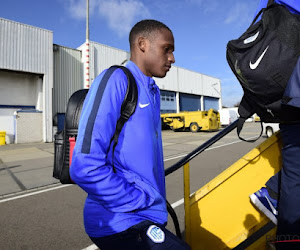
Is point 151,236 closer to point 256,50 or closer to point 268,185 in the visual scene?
point 268,185

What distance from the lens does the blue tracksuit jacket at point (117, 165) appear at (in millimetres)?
860

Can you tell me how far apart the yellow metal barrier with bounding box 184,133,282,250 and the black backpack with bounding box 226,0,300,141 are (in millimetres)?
442

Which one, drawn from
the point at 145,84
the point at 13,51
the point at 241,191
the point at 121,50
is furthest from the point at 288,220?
the point at 121,50

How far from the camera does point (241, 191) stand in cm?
149

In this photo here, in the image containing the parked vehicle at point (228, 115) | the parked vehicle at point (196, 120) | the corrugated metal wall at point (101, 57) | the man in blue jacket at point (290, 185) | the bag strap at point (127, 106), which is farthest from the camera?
the parked vehicle at point (228, 115)

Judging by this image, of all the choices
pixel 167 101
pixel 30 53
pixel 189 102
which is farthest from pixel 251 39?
pixel 189 102

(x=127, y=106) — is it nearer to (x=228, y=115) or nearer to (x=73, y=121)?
(x=73, y=121)

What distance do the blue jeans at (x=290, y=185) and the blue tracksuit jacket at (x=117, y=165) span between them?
2.29ft

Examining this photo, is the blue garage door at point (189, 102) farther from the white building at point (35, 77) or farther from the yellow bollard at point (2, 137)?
the yellow bollard at point (2, 137)

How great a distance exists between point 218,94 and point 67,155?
35.2 meters

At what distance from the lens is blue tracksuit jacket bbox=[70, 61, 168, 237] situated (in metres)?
0.86

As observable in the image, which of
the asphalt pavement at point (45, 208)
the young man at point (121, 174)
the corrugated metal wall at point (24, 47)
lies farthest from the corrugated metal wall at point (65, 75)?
the young man at point (121, 174)

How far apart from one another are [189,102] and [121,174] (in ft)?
92.6

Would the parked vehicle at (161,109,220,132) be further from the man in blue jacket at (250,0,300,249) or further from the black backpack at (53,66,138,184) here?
the black backpack at (53,66,138,184)
